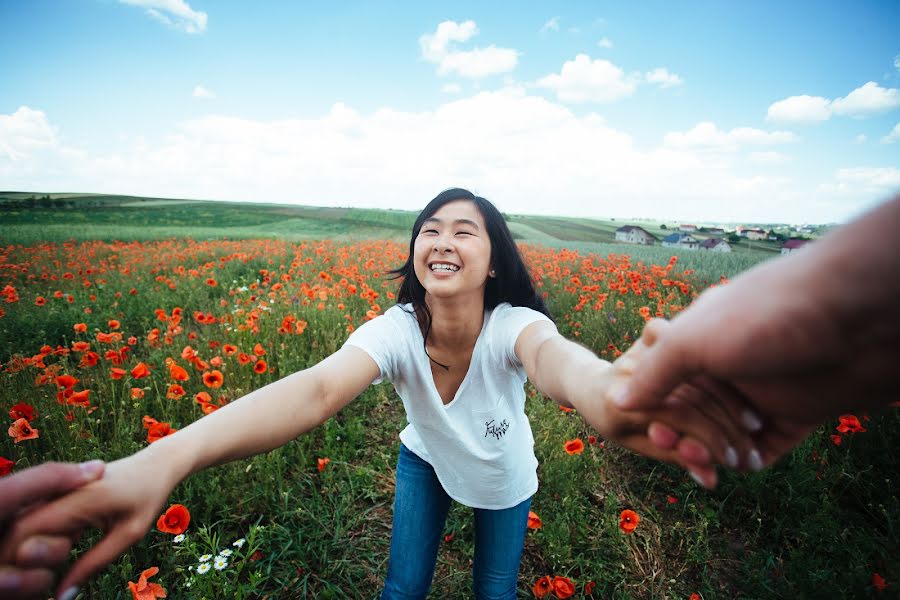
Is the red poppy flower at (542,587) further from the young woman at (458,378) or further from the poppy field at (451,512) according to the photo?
the young woman at (458,378)

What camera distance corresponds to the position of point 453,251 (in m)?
1.71

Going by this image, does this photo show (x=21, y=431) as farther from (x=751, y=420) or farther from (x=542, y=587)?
(x=751, y=420)

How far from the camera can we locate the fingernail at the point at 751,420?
1.91 ft

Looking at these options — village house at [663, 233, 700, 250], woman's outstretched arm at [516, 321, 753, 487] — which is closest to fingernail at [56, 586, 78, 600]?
woman's outstretched arm at [516, 321, 753, 487]

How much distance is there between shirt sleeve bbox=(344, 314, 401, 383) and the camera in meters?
1.54

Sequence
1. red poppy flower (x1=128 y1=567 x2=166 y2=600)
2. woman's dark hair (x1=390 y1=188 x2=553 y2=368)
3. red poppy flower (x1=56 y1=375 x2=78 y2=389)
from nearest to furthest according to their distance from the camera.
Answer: red poppy flower (x1=128 y1=567 x2=166 y2=600)
woman's dark hair (x1=390 y1=188 x2=553 y2=368)
red poppy flower (x1=56 y1=375 x2=78 y2=389)

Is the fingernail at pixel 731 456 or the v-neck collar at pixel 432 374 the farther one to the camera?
the v-neck collar at pixel 432 374

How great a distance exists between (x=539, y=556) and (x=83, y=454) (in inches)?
110

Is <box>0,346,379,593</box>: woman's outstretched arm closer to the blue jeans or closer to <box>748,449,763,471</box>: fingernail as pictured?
the blue jeans

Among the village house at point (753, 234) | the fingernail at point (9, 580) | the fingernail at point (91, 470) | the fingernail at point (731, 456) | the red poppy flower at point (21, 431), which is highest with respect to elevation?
the village house at point (753, 234)

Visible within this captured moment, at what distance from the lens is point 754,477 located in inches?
95.7

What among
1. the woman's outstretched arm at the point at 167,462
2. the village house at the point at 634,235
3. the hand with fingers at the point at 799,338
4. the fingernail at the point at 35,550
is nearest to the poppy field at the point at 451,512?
the woman's outstretched arm at the point at 167,462

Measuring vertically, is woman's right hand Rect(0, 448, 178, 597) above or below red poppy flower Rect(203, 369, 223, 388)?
above

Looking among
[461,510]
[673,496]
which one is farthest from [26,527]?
[673,496]
